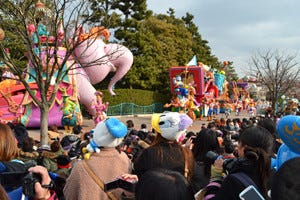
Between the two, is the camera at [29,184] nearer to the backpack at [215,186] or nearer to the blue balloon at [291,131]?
the backpack at [215,186]

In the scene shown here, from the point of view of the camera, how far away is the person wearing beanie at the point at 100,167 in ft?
8.37

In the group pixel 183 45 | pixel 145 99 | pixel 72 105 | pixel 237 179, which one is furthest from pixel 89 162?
pixel 183 45

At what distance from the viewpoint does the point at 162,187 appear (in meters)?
1.55

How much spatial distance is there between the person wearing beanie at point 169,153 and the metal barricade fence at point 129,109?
21519 mm

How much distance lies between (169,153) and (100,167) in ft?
1.84

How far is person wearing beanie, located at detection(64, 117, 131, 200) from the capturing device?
2551mm

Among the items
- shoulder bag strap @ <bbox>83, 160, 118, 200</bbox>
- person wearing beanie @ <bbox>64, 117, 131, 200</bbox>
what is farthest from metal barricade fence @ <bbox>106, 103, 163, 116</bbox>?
shoulder bag strap @ <bbox>83, 160, 118, 200</bbox>

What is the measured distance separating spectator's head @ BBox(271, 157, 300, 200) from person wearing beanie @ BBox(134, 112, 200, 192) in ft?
4.33

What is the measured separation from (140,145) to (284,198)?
3.66 meters

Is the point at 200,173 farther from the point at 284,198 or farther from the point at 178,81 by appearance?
the point at 178,81

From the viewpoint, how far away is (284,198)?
1366mm

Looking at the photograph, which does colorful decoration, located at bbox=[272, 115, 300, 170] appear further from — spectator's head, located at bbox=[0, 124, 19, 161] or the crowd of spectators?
spectator's head, located at bbox=[0, 124, 19, 161]

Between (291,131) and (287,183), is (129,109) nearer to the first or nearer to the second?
(291,131)

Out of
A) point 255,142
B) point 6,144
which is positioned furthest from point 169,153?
point 6,144
